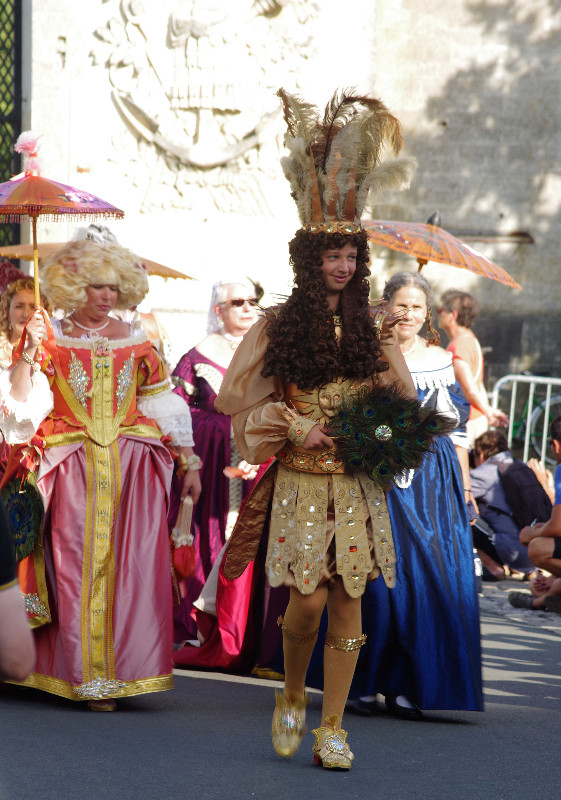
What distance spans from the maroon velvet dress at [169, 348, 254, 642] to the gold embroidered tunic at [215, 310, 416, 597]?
7.26 feet

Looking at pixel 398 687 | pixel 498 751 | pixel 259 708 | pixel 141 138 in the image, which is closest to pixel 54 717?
pixel 259 708

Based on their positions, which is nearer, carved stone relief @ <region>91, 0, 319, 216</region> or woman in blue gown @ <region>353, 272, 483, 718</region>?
woman in blue gown @ <region>353, 272, 483, 718</region>

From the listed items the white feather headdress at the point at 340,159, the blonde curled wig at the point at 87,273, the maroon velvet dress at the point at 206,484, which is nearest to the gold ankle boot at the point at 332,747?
the white feather headdress at the point at 340,159

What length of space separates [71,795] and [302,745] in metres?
1.06

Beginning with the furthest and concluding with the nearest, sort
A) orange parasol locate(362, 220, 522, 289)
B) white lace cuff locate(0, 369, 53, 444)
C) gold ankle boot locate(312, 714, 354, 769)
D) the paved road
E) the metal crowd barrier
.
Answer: the metal crowd barrier < orange parasol locate(362, 220, 522, 289) < white lace cuff locate(0, 369, 53, 444) < gold ankle boot locate(312, 714, 354, 769) < the paved road

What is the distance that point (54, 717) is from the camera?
5.01 metres

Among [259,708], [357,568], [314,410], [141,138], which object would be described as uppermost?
[141,138]

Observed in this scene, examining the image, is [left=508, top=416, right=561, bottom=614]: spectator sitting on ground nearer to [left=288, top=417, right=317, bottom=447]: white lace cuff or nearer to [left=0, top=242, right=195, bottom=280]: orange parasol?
[left=0, top=242, right=195, bottom=280]: orange parasol

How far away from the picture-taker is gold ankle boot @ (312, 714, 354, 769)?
4.30 meters

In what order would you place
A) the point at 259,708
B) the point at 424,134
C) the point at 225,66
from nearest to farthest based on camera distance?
the point at 259,708 < the point at 225,66 < the point at 424,134

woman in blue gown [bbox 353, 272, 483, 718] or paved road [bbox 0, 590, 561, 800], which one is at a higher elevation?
woman in blue gown [bbox 353, 272, 483, 718]

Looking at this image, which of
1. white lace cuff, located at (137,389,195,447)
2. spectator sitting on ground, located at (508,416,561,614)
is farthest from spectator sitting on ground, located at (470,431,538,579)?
white lace cuff, located at (137,389,195,447)

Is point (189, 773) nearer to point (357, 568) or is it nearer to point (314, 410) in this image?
point (357, 568)

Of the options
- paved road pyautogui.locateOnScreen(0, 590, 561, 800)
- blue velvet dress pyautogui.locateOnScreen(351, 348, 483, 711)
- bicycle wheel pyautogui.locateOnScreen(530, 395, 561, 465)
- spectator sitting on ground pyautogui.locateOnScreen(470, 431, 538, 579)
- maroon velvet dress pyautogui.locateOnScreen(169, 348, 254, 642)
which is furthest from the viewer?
bicycle wheel pyautogui.locateOnScreen(530, 395, 561, 465)
